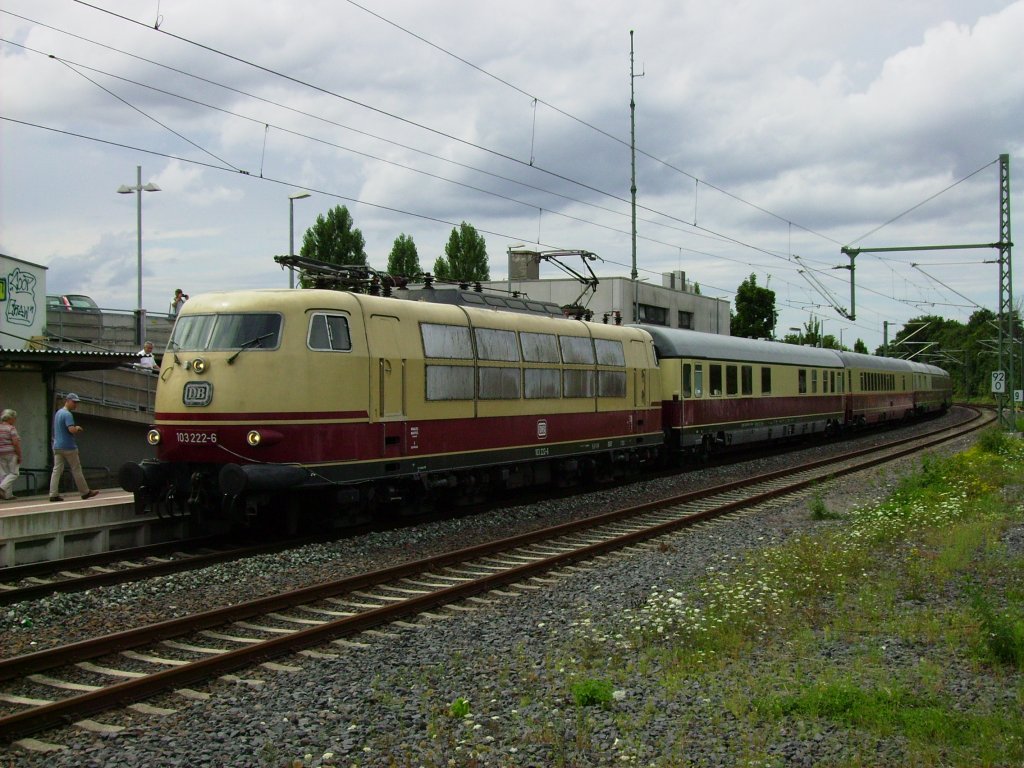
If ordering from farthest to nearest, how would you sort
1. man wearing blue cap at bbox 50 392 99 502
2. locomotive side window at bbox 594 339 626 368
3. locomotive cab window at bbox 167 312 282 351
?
locomotive side window at bbox 594 339 626 368
man wearing blue cap at bbox 50 392 99 502
locomotive cab window at bbox 167 312 282 351

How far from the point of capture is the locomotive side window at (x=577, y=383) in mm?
17328

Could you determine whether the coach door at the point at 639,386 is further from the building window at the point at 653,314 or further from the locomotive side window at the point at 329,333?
the building window at the point at 653,314

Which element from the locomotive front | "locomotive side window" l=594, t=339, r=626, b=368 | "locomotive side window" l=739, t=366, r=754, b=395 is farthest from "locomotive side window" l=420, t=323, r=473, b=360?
"locomotive side window" l=739, t=366, r=754, b=395

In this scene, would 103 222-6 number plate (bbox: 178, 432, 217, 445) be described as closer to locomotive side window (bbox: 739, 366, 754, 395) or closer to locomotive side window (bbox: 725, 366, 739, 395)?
locomotive side window (bbox: 725, 366, 739, 395)

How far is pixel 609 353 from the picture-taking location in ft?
62.3

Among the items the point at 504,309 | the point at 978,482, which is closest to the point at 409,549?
the point at 504,309

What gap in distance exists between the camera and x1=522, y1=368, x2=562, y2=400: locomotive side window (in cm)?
1612

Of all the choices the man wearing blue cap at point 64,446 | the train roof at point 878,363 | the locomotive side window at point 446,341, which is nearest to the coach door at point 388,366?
the locomotive side window at point 446,341

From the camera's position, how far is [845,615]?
8.38 meters

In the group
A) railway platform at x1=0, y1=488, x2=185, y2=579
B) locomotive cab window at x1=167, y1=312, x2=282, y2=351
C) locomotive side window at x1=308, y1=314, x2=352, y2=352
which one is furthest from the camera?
locomotive side window at x1=308, y1=314, x2=352, y2=352

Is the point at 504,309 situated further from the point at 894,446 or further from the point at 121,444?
the point at 894,446

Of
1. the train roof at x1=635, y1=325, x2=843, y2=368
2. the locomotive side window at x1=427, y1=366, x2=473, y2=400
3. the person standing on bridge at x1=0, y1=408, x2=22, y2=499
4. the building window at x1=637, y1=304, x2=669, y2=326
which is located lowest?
the person standing on bridge at x1=0, y1=408, x2=22, y2=499

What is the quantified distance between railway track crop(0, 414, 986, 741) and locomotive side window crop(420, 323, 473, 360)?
3034 millimetres

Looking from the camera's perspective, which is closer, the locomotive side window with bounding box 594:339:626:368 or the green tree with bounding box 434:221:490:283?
the locomotive side window with bounding box 594:339:626:368
